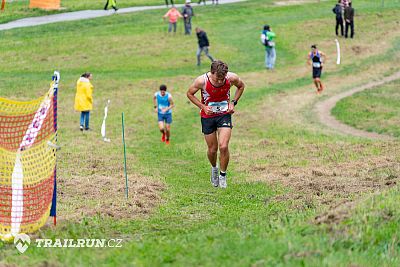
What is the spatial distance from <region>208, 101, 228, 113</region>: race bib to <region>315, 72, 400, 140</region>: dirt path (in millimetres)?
10448

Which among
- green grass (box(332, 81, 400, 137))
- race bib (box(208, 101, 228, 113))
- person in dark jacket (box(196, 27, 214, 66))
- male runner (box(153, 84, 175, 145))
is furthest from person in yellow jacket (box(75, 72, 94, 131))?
person in dark jacket (box(196, 27, 214, 66))

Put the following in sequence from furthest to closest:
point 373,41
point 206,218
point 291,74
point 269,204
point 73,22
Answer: point 73,22 → point 373,41 → point 291,74 → point 269,204 → point 206,218

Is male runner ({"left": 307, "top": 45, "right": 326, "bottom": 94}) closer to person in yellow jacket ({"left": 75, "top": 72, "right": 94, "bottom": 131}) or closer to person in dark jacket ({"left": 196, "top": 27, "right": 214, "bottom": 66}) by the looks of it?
→ person in dark jacket ({"left": 196, "top": 27, "right": 214, "bottom": 66})

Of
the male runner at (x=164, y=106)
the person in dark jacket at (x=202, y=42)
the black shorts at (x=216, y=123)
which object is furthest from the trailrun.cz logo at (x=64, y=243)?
the person in dark jacket at (x=202, y=42)

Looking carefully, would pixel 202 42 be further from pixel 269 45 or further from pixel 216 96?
pixel 216 96

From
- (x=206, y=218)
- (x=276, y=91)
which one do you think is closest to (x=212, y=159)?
(x=206, y=218)

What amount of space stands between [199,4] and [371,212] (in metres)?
48.1

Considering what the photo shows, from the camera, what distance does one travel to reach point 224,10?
53375 millimetres

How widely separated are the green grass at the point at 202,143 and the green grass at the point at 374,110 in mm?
1997

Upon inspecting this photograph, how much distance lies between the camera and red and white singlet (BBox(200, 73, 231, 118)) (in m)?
13.7

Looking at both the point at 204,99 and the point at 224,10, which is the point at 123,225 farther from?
the point at 224,10

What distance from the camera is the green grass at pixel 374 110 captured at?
83.2 feet

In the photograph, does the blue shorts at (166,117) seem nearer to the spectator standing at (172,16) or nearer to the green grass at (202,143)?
the green grass at (202,143)

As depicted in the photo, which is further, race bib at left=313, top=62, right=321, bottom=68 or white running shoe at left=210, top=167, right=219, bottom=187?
race bib at left=313, top=62, right=321, bottom=68
